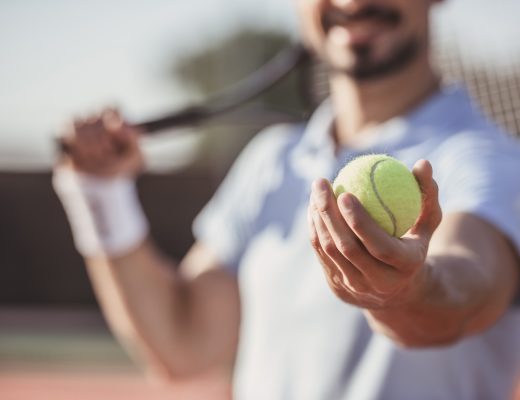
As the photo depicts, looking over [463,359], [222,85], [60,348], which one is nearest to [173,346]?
[463,359]

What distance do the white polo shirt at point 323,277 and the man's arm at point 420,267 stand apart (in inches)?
2.3

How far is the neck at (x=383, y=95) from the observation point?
1.53m

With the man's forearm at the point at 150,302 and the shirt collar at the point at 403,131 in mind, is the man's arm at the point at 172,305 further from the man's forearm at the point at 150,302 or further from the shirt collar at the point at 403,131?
the shirt collar at the point at 403,131

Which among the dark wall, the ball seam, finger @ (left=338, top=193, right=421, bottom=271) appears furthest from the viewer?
the dark wall

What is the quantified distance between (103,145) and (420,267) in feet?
3.38

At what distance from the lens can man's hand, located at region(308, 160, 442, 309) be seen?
2.65 ft

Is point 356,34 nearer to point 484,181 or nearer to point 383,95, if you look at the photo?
point 383,95

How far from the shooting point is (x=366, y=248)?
820 millimetres

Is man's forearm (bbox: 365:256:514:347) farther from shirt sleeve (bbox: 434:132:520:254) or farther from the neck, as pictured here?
the neck

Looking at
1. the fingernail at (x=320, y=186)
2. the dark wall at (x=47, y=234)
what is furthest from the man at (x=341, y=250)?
the dark wall at (x=47, y=234)

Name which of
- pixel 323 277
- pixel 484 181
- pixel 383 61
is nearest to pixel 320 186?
pixel 484 181

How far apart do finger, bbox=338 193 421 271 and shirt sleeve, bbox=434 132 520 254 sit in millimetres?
367

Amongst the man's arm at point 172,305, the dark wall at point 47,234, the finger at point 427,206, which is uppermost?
the finger at point 427,206

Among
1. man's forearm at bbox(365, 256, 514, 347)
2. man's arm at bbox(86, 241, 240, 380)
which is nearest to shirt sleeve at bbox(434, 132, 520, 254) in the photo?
man's forearm at bbox(365, 256, 514, 347)
